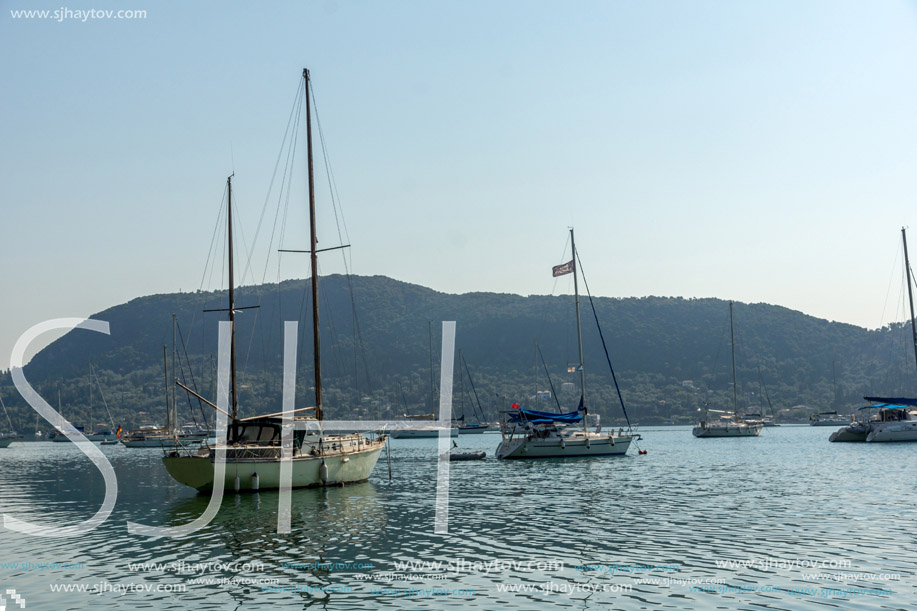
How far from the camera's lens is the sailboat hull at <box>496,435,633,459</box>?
63.3 metres

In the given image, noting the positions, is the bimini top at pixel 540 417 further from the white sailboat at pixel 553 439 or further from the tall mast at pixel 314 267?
the tall mast at pixel 314 267

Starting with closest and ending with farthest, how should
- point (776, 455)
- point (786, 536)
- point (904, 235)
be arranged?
point (786, 536)
point (776, 455)
point (904, 235)

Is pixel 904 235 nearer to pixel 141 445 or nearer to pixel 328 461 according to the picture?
pixel 328 461

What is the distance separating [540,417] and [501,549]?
4132 cm

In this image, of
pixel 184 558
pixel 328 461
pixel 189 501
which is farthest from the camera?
pixel 328 461

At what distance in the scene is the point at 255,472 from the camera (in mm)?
38531

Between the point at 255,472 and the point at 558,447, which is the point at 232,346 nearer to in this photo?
the point at 255,472

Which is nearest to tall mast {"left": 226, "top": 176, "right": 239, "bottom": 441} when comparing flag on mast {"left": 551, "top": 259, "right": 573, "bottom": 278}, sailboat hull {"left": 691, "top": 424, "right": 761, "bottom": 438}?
flag on mast {"left": 551, "top": 259, "right": 573, "bottom": 278}

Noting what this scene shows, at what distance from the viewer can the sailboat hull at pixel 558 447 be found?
6331 centimetres

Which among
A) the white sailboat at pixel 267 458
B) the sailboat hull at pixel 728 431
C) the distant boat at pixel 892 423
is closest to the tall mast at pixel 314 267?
the white sailboat at pixel 267 458

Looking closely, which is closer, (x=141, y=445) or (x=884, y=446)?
(x=884, y=446)

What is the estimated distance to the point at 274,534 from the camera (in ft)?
89.7

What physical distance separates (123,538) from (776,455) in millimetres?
58565

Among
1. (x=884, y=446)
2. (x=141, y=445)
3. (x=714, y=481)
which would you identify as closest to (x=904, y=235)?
(x=884, y=446)
